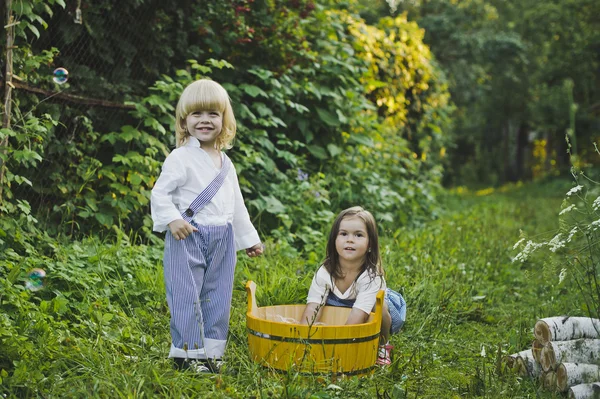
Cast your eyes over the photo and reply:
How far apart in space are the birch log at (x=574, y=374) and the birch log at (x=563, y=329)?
0.17 metres

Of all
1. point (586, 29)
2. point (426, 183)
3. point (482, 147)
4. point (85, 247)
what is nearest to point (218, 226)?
point (85, 247)

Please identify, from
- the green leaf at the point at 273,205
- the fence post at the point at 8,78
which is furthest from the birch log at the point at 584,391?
the fence post at the point at 8,78

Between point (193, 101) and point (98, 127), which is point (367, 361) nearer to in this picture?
point (193, 101)

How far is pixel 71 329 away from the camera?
10.7ft

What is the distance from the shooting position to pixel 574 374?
9.50ft

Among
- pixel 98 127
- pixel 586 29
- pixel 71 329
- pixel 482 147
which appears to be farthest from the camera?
pixel 482 147

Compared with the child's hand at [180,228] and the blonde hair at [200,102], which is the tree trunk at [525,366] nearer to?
the child's hand at [180,228]

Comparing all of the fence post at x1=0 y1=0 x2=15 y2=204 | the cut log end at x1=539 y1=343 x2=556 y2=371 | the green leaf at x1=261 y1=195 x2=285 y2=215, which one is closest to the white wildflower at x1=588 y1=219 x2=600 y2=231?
the cut log end at x1=539 y1=343 x2=556 y2=371

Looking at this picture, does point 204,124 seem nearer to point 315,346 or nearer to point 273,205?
point 315,346

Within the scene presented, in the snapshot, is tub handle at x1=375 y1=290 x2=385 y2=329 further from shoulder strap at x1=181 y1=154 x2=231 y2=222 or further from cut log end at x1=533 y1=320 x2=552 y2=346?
shoulder strap at x1=181 y1=154 x2=231 y2=222

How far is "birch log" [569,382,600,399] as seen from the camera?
280cm

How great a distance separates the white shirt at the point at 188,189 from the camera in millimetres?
2945

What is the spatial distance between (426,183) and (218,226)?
6.62 metres

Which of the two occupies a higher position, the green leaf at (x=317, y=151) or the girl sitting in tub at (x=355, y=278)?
the green leaf at (x=317, y=151)
